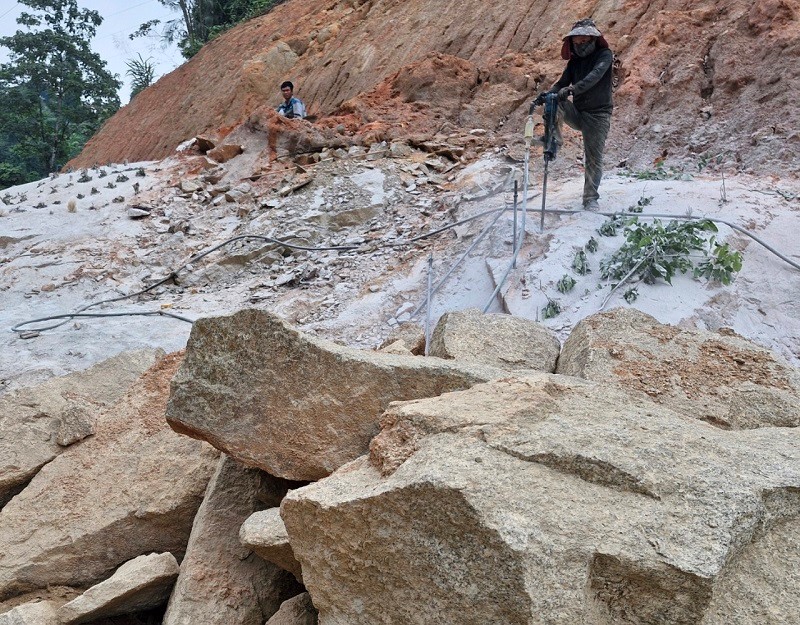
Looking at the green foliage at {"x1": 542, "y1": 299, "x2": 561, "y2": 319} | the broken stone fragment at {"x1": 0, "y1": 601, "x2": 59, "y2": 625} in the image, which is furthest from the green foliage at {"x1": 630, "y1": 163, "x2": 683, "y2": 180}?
the broken stone fragment at {"x1": 0, "y1": 601, "x2": 59, "y2": 625}

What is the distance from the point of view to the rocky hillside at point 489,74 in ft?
25.0

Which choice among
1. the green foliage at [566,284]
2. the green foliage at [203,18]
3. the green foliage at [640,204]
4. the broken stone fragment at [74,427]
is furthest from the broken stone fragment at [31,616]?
the green foliage at [203,18]

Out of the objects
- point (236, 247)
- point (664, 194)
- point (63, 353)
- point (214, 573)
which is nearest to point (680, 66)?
point (664, 194)

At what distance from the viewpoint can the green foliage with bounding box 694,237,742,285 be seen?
15.6ft

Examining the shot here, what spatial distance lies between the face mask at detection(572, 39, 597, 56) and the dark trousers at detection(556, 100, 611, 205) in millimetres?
403

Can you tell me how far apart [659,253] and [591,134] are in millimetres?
1506

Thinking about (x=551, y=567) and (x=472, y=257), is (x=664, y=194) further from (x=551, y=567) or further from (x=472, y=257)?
(x=551, y=567)

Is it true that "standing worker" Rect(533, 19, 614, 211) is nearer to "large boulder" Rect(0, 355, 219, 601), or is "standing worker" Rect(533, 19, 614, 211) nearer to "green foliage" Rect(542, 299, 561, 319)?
"green foliage" Rect(542, 299, 561, 319)

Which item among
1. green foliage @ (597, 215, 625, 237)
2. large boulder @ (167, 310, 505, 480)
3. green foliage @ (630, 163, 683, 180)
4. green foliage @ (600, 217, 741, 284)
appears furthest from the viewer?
green foliage @ (630, 163, 683, 180)

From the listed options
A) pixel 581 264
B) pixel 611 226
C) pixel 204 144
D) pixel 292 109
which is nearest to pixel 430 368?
pixel 581 264

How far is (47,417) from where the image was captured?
12.8 feet

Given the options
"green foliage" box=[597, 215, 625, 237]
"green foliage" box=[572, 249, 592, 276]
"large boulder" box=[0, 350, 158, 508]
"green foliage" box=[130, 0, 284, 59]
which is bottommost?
"green foliage" box=[572, 249, 592, 276]

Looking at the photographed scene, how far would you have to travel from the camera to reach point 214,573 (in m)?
2.59

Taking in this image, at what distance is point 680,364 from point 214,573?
2.12 metres
